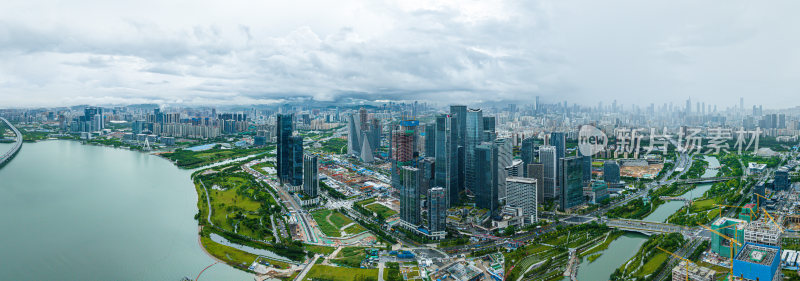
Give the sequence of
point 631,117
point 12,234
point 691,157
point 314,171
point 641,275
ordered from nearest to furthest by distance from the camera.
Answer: point 641,275 < point 12,234 < point 314,171 < point 691,157 < point 631,117

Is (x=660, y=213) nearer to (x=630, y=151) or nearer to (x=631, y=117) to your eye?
(x=630, y=151)

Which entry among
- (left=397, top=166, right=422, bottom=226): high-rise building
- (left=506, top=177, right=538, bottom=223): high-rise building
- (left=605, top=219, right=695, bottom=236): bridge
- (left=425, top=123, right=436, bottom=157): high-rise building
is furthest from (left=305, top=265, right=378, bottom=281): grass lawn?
(left=425, top=123, right=436, bottom=157): high-rise building

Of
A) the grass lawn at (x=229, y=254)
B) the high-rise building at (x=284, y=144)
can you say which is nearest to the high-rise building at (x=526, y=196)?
the grass lawn at (x=229, y=254)

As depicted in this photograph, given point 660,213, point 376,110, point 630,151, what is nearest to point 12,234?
point 660,213

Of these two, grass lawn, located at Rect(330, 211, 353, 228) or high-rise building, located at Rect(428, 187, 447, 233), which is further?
grass lawn, located at Rect(330, 211, 353, 228)

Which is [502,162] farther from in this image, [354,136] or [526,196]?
[354,136]

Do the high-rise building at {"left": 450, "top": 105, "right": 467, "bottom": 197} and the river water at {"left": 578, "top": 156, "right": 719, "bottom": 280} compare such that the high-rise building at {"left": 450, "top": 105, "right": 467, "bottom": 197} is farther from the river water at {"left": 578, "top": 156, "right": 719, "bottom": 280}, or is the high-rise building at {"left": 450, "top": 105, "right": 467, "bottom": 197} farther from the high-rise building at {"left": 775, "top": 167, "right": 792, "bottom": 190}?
the high-rise building at {"left": 775, "top": 167, "right": 792, "bottom": 190}

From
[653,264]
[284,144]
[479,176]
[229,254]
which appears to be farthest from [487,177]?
[284,144]

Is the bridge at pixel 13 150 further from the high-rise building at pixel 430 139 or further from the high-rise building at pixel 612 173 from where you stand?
the high-rise building at pixel 612 173
